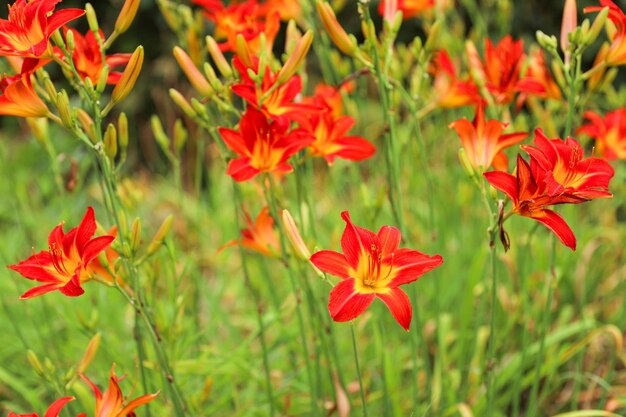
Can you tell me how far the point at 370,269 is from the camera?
1.24 meters

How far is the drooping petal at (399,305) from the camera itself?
1.16 metres

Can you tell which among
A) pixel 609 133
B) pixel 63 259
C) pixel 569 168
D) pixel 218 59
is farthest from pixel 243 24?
pixel 609 133

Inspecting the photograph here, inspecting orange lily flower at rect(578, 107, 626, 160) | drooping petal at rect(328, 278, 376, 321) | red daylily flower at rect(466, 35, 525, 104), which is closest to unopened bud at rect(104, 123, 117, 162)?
drooping petal at rect(328, 278, 376, 321)

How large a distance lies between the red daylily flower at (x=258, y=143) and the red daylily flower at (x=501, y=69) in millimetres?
535

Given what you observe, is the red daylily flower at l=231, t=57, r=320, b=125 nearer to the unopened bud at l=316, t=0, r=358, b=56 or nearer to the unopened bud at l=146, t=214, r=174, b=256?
the unopened bud at l=316, t=0, r=358, b=56

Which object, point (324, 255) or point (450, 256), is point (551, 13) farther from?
point (324, 255)

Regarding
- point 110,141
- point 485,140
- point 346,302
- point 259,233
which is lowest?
point 259,233

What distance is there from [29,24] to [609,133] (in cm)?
144

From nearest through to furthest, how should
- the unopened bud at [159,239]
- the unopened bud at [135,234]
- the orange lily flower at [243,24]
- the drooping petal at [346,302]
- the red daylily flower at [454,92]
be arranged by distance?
the drooping petal at [346,302]
the unopened bud at [135,234]
the unopened bud at [159,239]
the orange lily flower at [243,24]
the red daylily flower at [454,92]

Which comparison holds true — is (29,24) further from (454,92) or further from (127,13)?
(454,92)

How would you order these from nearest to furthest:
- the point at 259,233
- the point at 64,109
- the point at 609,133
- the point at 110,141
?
1. the point at 64,109
2. the point at 110,141
3. the point at 259,233
4. the point at 609,133

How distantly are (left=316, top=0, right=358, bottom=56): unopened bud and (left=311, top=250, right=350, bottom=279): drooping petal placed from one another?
1.60 ft

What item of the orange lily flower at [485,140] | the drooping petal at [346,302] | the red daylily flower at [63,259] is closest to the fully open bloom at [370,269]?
the drooping petal at [346,302]

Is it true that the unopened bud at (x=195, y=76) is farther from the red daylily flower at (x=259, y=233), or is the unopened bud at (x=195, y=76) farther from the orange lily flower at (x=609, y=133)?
the orange lily flower at (x=609, y=133)
